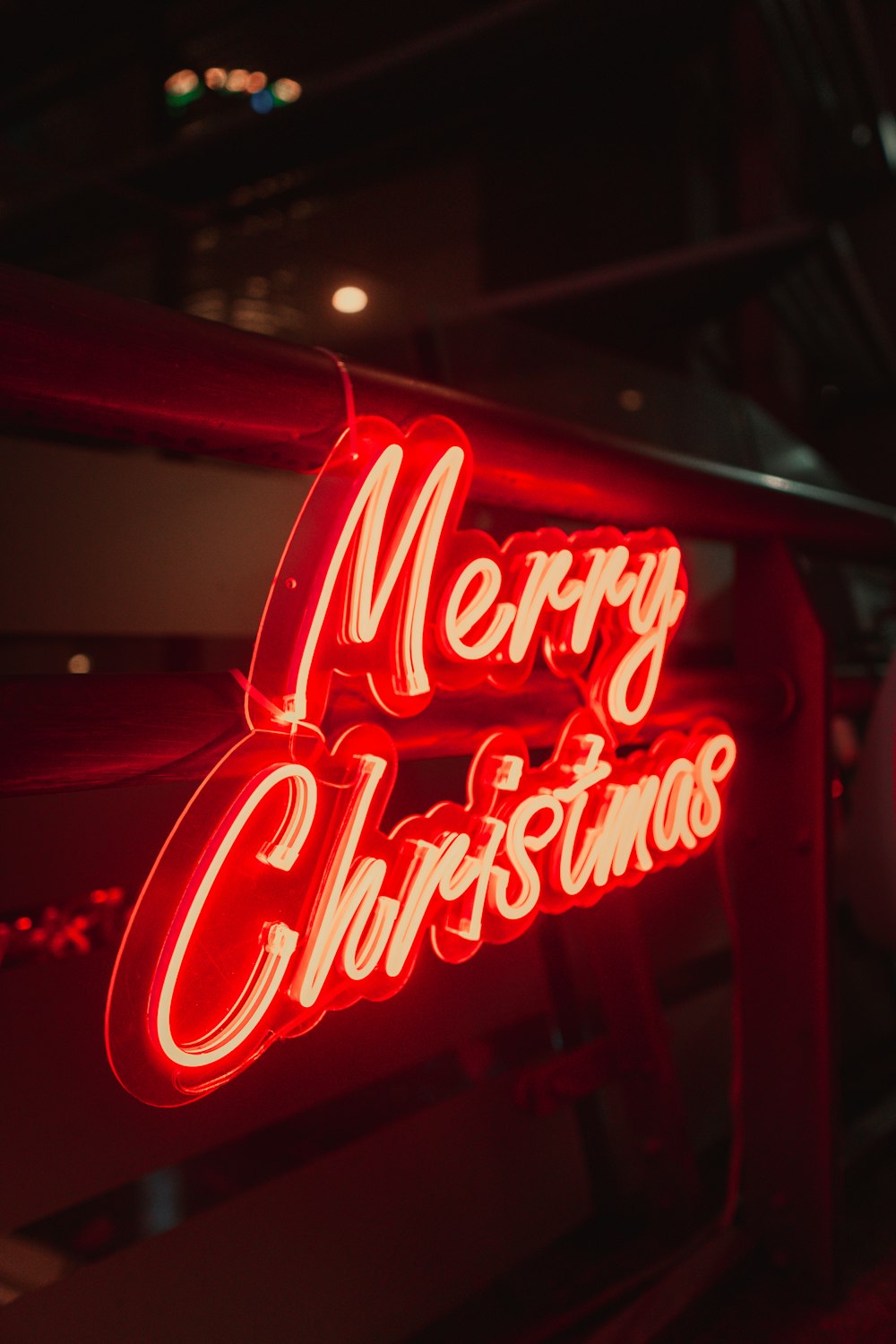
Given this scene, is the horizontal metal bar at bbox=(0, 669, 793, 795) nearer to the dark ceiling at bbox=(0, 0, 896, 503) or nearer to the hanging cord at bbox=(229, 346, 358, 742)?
the hanging cord at bbox=(229, 346, 358, 742)

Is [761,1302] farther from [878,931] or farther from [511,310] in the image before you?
[511,310]

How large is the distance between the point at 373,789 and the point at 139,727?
0.97 ft

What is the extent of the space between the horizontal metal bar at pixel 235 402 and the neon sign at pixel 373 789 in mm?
123

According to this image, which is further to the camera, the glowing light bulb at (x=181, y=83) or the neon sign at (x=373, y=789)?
the glowing light bulb at (x=181, y=83)

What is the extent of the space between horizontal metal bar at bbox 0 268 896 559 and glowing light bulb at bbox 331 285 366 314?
1.88 m

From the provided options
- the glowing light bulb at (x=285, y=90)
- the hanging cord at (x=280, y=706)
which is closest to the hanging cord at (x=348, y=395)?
the hanging cord at (x=280, y=706)

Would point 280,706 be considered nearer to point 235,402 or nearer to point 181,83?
point 235,402

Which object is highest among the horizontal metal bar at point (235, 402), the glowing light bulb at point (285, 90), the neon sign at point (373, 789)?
the glowing light bulb at point (285, 90)

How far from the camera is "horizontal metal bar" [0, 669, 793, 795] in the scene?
41.9 inches

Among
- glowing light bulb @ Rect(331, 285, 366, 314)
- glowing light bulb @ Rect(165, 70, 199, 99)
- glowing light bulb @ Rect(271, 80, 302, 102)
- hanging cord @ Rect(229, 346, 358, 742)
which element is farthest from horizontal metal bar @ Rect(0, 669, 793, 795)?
glowing light bulb @ Rect(165, 70, 199, 99)

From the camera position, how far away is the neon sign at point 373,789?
110 centimetres

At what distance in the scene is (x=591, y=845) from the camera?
1682 mm

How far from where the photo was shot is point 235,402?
4.20ft

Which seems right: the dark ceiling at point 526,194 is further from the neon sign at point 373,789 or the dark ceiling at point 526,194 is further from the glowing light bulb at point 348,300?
the neon sign at point 373,789
